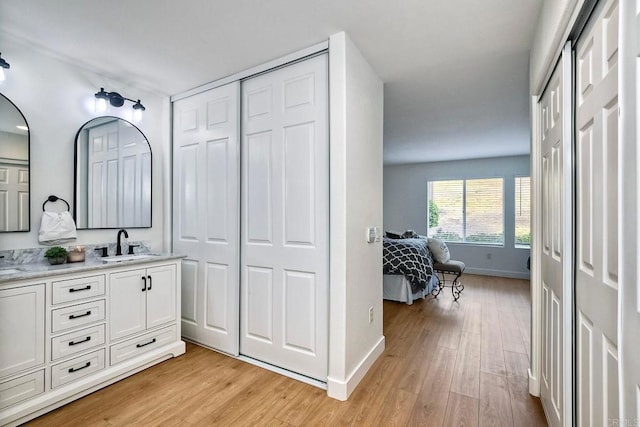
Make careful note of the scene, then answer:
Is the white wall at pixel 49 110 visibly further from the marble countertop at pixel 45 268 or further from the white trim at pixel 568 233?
the white trim at pixel 568 233

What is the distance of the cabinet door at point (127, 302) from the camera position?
215 centimetres

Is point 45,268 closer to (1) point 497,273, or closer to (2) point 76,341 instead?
(2) point 76,341

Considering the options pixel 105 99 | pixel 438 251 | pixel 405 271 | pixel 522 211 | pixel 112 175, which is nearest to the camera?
pixel 105 99

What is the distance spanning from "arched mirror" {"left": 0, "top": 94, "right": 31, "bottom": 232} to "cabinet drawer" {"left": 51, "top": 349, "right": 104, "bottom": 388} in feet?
3.29

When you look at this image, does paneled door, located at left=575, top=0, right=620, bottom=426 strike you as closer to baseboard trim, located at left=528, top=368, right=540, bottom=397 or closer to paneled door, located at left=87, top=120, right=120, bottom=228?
baseboard trim, located at left=528, top=368, right=540, bottom=397

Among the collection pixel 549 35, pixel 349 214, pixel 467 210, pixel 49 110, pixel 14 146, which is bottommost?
pixel 349 214

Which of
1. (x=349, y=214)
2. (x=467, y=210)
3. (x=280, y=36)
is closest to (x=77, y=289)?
(x=349, y=214)

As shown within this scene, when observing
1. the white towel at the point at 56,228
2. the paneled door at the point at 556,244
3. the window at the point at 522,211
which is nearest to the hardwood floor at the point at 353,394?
the paneled door at the point at 556,244

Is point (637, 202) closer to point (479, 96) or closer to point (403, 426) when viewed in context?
point (403, 426)

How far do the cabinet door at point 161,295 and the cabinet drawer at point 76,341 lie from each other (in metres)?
0.35

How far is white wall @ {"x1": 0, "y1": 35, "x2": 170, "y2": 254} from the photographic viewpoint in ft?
6.82

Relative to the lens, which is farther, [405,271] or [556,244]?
[405,271]

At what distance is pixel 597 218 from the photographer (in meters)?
1.07

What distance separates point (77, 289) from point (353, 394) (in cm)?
199
